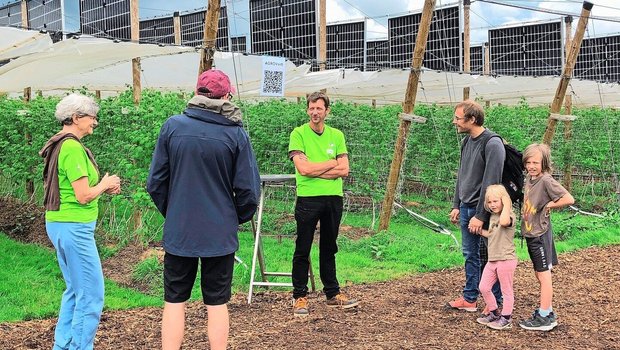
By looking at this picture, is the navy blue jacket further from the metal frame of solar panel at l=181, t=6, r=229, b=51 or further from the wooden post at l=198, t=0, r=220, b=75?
the metal frame of solar panel at l=181, t=6, r=229, b=51

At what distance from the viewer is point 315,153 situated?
17.1ft

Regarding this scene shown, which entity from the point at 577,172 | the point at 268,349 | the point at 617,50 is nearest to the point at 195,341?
the point at 268,349

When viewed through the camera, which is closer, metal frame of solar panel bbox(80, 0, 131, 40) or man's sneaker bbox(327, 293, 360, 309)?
man's sneaker bbox(327, 293, 360, 309)

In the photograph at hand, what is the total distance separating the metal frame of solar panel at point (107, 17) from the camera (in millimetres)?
16922

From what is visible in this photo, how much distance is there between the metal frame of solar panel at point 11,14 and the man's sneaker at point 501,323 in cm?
A: 2556

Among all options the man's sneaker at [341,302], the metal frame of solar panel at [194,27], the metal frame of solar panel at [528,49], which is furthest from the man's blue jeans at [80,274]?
the metal frame of solar panel at [528,49]

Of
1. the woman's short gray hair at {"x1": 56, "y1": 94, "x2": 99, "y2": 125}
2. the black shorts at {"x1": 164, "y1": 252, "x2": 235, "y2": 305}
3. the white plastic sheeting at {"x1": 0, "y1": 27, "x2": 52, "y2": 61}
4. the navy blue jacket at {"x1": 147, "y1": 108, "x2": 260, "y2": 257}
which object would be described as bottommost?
the black shorts at {"x1": 164, "y1": 252, "x2": 235, "y2": 305}

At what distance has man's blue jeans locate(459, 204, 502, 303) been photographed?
5188mm

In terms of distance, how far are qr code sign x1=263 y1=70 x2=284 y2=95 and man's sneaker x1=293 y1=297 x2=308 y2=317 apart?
307 centimetres

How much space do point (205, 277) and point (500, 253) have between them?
239cm

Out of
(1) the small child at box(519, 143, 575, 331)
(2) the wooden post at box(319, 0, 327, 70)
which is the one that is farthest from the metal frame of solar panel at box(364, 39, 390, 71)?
(1) the small child at box(519, 143, 575, 331)

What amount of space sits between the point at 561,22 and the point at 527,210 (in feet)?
60.3

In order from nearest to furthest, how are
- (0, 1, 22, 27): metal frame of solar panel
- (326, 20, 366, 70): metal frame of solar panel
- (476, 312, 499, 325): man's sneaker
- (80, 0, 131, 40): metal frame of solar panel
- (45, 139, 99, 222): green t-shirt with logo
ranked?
1. (45, 139, 99, 222): green t-shirt with logo
2. (476, 312, 499, 325): man's sneaker
3. (80, 0, 131, 40): metal frame of solar panel
4. (326, 20, 366, 70): metal frame of solar panel
5. (0, 1, 22, 27): metal frame of solar panel

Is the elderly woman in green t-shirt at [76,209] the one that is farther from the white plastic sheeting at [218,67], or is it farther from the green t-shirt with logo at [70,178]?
the white plastic sheeting at [218,67]
